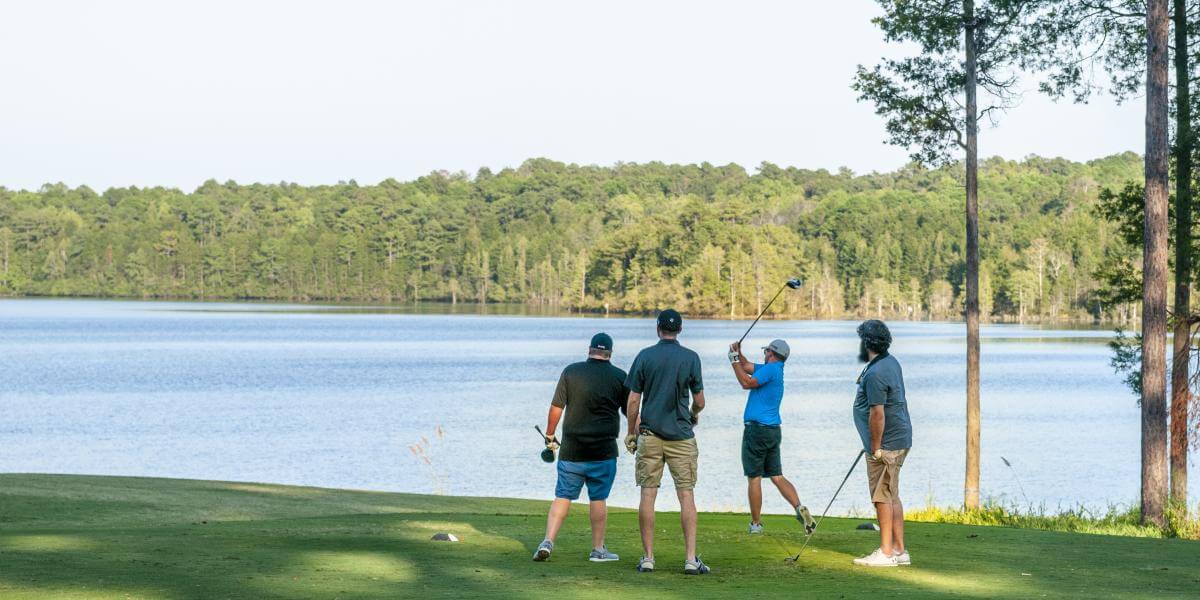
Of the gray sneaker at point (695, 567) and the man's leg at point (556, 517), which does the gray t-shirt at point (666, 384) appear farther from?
the man's leg at point (556, 517)

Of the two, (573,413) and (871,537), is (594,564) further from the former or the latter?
(871,537)

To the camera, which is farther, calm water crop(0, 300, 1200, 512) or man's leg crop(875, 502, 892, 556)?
calm water crop(0, 300, 1200, 512)

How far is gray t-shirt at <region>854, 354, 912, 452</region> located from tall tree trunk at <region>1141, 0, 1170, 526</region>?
25.3 ft

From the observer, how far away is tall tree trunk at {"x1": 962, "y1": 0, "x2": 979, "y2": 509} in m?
19.8

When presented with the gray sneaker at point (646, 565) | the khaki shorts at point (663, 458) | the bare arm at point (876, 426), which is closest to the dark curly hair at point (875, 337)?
the bare arm at point (876, 426)

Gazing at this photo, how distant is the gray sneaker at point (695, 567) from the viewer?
9.88 metres

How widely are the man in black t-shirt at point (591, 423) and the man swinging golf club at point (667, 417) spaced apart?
179 mm

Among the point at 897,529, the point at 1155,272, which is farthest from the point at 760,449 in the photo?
the point at 1155,272

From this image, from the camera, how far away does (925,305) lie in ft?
554

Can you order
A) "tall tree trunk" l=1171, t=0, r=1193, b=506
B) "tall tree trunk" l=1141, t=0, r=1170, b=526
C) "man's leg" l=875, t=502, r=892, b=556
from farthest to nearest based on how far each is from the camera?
"tall tree trunk" l=1171, t=0, r=1193, b=506
"tall tree trunk" l=1141, t=0, r=1170, b=526
"man's leg" l=875, t=502, r=892, b=556

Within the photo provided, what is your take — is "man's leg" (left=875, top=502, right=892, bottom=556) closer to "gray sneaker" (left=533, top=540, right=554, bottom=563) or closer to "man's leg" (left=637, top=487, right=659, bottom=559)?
"man's leg" (left=637, top=487, right=659, bottom=559)

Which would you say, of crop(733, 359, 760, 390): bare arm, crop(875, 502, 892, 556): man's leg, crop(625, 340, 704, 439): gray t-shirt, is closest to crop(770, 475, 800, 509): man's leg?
crop(733, 359, 760, 390): bare arm

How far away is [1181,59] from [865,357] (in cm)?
1196

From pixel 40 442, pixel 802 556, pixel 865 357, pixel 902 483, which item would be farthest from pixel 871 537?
pixel 40 442
